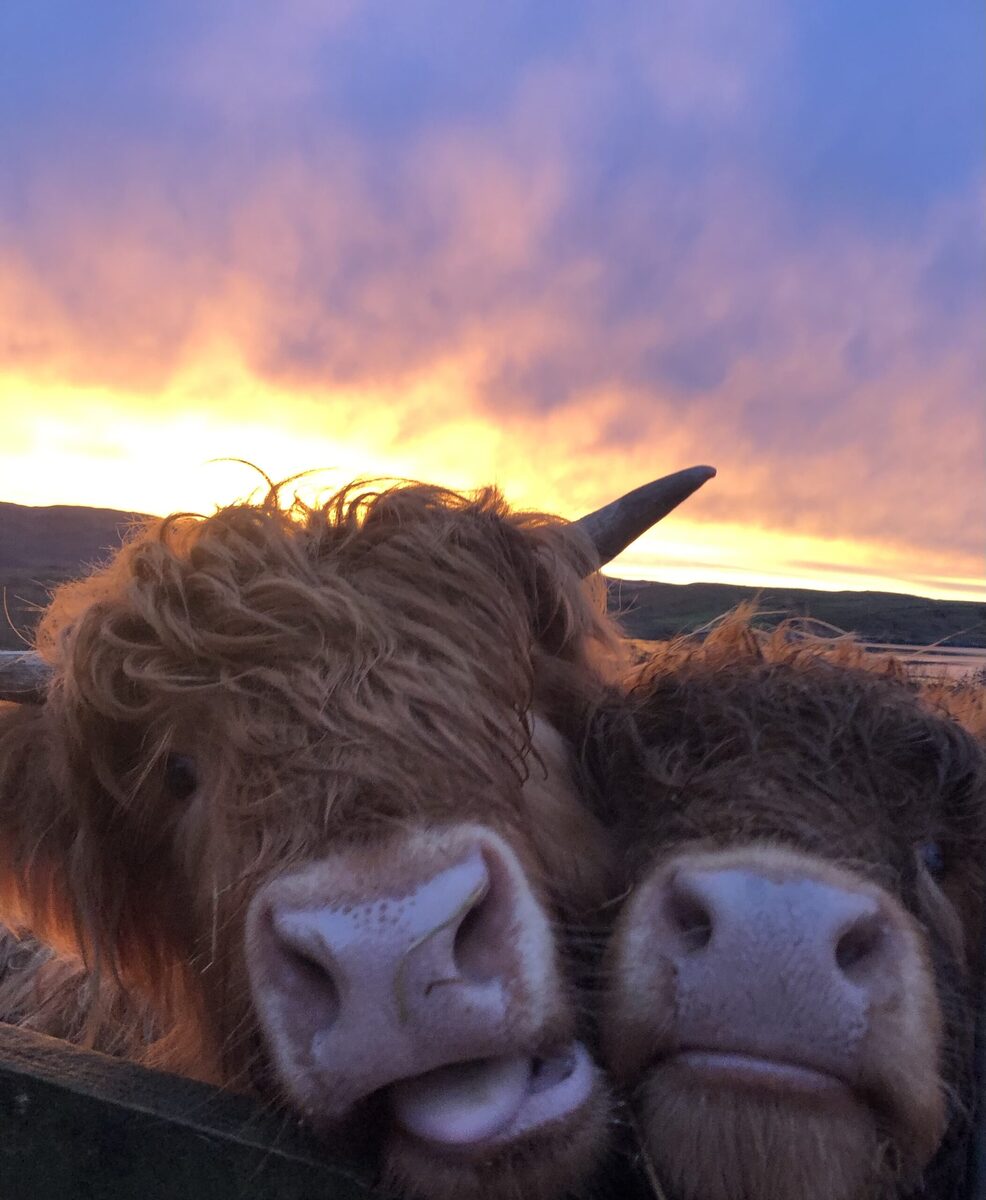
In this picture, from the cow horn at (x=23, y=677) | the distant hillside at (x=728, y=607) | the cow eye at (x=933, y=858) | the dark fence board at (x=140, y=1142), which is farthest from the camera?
the distant hillside at (x=728, y=607)

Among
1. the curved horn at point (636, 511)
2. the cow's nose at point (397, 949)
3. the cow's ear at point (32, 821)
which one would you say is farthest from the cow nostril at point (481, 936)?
the curved horn at point (636, 511)

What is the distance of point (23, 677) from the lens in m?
2.01

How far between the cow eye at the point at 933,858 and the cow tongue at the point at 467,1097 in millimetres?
788

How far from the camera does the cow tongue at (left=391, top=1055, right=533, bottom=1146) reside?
4.01 feet

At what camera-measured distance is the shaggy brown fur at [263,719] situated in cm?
154

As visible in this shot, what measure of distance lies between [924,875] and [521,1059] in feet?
2.45

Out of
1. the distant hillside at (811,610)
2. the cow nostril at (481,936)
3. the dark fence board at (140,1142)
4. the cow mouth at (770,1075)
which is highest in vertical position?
the distant hillside at (811,610)

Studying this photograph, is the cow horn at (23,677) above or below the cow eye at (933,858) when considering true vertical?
above

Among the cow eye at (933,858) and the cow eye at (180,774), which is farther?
the cow eye at (180,774)

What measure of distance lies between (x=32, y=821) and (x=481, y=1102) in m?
1.31

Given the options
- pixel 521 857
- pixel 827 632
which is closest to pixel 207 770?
pixel 521 857

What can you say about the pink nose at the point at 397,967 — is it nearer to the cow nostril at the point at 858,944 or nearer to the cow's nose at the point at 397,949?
the cow's nose at the point at 397,949

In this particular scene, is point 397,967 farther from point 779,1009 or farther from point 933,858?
point 933,858

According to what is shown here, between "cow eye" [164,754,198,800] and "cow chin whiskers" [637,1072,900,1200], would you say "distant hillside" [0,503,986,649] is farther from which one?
"cow chin whiskers" [637,1072,900,1200]
